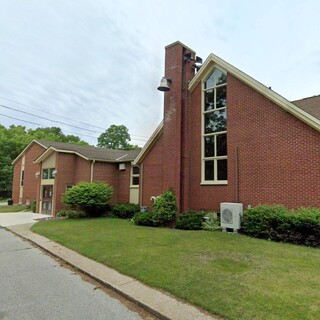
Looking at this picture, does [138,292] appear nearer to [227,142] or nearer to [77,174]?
[227,142]

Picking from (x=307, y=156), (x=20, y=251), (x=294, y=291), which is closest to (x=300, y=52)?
(x=307, y=156)

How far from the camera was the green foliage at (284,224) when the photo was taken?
7.84 meters

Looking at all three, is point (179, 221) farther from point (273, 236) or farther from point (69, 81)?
point (69, 81)

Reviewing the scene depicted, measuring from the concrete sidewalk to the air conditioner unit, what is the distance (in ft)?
18.7

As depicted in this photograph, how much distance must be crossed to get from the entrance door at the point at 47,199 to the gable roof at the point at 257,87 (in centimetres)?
1344

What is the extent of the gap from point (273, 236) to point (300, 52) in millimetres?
10057

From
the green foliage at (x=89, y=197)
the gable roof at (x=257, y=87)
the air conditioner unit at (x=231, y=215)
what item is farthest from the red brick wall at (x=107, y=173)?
the air conditioner unit at (x=231, y=215)

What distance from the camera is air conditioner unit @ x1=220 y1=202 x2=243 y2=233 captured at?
33.4ft

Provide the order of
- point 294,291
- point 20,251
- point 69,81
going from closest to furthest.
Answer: point 294,291 < point 20,251 < point 69,81

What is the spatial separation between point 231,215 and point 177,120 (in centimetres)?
521

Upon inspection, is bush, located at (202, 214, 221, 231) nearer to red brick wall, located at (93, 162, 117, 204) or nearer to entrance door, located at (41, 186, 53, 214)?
red brick wall, located at (93, 162, 117, 204)

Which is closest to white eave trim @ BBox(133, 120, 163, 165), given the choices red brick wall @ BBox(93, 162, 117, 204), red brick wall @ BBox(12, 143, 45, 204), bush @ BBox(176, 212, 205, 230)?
red brick wall @ BBox(93, 162, 117, 204)

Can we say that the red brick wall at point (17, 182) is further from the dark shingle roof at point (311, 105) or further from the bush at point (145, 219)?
the dark shingle roof at point (311, 105)

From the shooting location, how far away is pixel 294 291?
4379 millimetres
